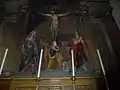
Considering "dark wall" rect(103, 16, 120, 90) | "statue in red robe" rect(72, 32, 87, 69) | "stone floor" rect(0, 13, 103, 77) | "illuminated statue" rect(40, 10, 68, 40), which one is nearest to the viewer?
"dark wall" rect(103, 16, 120, 90)

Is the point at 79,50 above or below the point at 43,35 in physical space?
below

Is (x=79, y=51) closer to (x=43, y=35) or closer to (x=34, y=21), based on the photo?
(x=43, y=35)

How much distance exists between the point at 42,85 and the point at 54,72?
1.64 ft

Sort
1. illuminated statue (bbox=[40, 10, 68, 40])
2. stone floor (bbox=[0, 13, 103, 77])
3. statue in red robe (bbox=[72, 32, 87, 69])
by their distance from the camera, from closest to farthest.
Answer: stone floor (bbox=[0, 13, 103, 77])
statue in red robe (bbox=[72, 32, 87, 69])
illuminated statue (bbox=[40, 10, 68, 40])

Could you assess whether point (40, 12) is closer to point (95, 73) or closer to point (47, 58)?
point (47, 58)

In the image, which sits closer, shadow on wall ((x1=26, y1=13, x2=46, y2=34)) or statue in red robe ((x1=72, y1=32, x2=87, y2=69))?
statue in red robe ((x1=72, y1=32, x2=87, y2=69))

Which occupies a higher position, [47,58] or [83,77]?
[47,58]

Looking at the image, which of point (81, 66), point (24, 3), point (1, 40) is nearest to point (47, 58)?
point (81, 66)

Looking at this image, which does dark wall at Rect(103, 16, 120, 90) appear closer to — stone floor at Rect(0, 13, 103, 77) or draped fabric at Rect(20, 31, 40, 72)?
stone floor at Rect(0, 13, 103, 77)

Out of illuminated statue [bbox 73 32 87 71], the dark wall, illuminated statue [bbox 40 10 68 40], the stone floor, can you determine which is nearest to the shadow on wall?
the stone floor

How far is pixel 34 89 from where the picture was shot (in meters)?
6.15

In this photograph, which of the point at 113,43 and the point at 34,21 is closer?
the point at 113,43

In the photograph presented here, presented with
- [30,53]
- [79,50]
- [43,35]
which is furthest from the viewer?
[43,35]

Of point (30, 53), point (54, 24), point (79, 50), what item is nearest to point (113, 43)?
point (79, 50)
